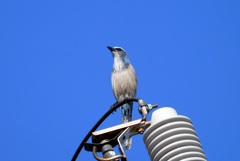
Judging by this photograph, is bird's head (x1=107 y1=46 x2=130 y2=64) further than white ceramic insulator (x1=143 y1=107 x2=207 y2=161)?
Yes

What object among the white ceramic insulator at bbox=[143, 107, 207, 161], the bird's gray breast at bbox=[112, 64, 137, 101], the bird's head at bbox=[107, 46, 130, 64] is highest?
the bird's head at bbox=[107, 46, 130, 64]

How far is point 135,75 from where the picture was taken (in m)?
11.6

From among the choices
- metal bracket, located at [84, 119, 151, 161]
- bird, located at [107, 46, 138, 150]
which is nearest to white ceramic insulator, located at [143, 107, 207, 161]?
metal bracket, located at [84, 119, 151, 161]

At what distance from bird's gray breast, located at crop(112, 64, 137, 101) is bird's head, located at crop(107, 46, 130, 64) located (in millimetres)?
488

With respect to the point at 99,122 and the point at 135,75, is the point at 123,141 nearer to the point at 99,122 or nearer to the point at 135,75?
the point at 99,122

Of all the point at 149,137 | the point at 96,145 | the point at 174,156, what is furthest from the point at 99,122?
the point at 174,156

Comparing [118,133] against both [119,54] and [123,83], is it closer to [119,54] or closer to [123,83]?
[123,83]

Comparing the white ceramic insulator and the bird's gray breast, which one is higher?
the bird's gray breast

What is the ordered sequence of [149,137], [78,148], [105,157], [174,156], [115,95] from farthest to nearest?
[115,95] → [78,148] → [105,157] → [149,137] → [174,156]

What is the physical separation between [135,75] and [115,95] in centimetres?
74

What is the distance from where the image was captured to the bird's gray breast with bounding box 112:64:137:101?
11148 millimetres

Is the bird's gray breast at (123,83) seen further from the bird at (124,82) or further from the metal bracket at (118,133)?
the metal bracket at (118,133)

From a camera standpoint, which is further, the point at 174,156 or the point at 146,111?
the point at 146,111

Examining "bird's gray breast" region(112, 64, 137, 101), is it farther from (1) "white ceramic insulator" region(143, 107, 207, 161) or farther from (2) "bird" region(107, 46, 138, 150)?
(1) "white ceramic insulator" region(143, 107, 207, 161)
